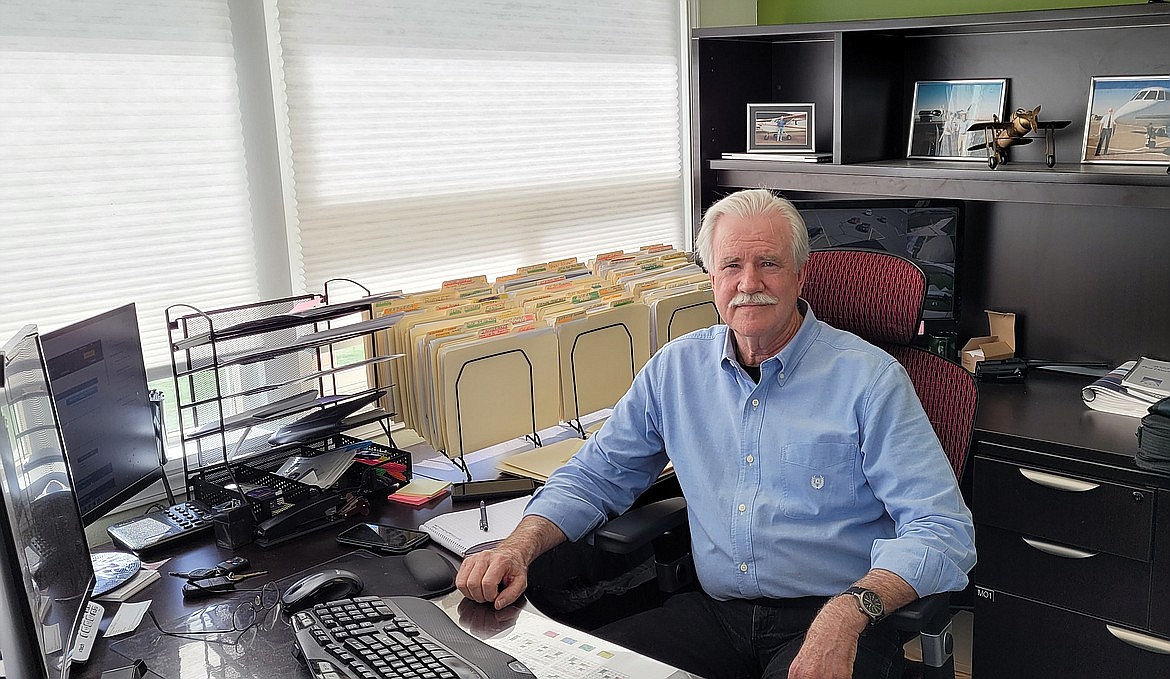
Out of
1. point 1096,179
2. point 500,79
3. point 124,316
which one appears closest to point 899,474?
point 1096,179

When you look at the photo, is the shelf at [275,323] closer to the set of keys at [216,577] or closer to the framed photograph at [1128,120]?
the set of keys at [216,577]

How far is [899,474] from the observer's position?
173 cm

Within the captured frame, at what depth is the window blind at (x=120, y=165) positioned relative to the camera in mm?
1964

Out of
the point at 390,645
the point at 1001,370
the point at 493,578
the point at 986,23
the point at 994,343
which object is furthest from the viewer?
the point at 994,343

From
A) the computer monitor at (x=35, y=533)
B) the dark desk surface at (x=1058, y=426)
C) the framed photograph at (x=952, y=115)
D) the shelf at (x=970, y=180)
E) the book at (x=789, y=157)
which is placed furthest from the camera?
the book at (x=789, y=157)

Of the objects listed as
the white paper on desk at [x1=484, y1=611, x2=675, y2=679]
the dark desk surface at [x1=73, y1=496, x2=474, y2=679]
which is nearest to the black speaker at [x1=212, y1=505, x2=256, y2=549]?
the dark desk surface at [x1=73, y1=496, x2=474, y2=679]

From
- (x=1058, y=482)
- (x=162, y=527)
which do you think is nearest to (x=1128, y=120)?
(x=1058, y=482)

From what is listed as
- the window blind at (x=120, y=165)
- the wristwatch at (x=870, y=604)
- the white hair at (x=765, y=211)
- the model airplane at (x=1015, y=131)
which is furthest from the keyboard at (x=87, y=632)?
the model airplane at (x=1015, y=131)

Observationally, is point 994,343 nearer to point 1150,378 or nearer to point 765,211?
point 1150,378

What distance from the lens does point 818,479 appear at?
1822 mm

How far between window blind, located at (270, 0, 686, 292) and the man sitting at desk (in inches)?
36.3

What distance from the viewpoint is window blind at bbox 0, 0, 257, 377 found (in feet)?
6.44

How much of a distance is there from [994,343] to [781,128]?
3.03 ft

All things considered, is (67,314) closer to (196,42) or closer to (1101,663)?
(196,42)
